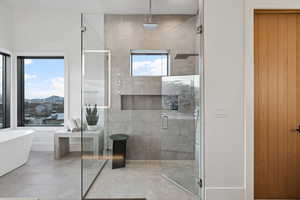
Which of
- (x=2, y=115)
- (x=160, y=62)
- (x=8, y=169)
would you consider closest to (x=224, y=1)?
(x=160, y=62)

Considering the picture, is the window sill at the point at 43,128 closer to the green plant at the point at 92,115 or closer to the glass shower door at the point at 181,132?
the green plant at the point at 92,115

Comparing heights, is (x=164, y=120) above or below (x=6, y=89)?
below

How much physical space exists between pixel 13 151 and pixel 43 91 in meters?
1.68

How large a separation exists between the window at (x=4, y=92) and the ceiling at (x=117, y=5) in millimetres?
1261

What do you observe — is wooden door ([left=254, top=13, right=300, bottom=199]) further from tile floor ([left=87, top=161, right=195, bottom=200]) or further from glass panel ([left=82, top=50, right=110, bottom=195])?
glass panel ([left=82, top=50, right=110, bottom=195])

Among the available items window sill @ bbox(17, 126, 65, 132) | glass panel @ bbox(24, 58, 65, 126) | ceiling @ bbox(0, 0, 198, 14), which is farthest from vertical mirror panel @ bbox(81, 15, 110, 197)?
glass panel @ bbox(24, 58, 65, 126)

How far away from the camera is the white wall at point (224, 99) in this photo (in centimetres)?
218

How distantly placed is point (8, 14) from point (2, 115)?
2256 millimetres

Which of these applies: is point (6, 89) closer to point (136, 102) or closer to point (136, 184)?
point (136, 102)

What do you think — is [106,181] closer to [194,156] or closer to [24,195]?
[24,195]

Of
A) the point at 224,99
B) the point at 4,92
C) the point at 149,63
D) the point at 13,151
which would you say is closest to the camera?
the point at 224,99

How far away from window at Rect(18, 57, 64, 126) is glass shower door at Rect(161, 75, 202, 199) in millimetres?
2789

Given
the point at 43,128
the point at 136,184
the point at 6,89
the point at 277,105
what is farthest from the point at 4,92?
the point at 277,105

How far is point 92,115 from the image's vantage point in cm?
271
